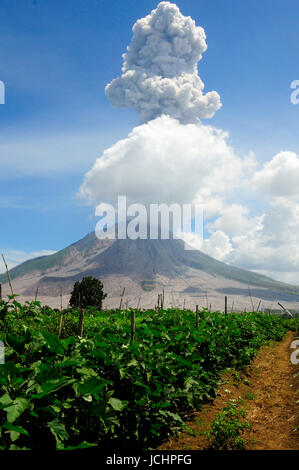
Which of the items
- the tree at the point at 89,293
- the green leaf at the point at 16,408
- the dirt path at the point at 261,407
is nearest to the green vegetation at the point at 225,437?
the dirt path at the point at 261,407

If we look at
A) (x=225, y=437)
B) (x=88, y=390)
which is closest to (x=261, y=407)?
(x=225, y=437)

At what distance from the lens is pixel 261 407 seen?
7.85 m

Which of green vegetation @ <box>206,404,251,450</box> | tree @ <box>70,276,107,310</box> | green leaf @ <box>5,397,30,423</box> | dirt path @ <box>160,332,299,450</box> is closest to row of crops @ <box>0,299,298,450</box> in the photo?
green leaf @ <box>5,397,30,423</box>

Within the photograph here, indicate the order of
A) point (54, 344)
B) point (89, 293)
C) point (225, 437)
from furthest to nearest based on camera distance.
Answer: point (89, 293) → point (225, 437) → point (54, 344)

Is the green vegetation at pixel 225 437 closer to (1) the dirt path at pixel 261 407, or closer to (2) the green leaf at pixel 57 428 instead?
(1) the dirt path at pixel 261 407

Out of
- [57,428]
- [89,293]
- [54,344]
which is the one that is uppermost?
[54,344]

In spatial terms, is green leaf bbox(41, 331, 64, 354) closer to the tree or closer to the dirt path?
the dirt path

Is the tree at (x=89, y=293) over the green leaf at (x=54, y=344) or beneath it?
beneath

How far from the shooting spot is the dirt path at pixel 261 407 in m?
5.35

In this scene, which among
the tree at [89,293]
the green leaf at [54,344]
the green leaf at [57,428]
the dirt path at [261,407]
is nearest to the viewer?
the green leaf at [57,428]

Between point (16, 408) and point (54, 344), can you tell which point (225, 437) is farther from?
point (16, 408)

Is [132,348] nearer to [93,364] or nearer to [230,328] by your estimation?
[93,364]

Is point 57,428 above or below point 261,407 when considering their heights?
above
